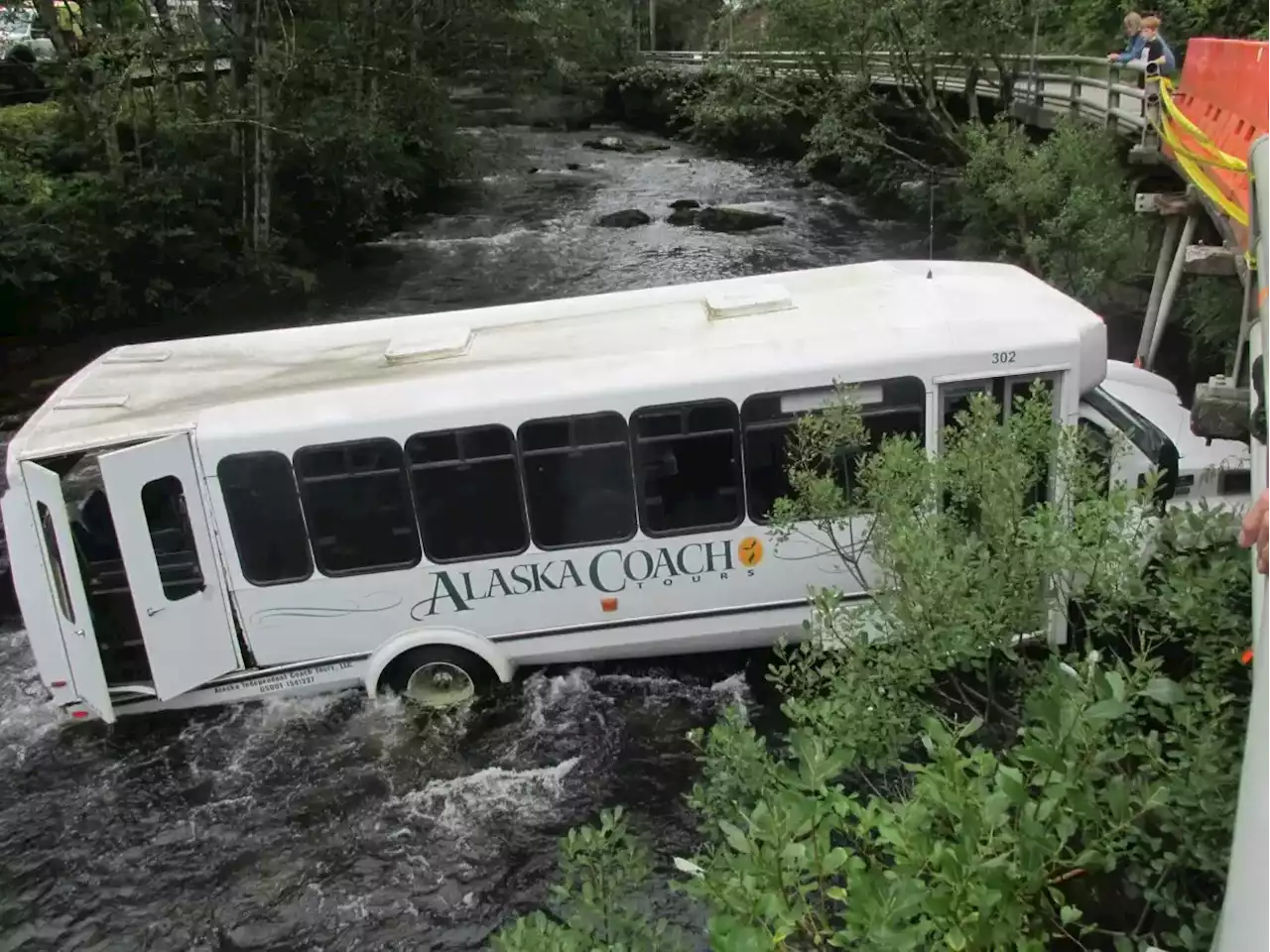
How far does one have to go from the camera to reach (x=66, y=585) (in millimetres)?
8727

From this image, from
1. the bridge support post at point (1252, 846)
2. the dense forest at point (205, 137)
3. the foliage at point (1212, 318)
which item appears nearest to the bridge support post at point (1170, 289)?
the foliage at point (1212, 318)

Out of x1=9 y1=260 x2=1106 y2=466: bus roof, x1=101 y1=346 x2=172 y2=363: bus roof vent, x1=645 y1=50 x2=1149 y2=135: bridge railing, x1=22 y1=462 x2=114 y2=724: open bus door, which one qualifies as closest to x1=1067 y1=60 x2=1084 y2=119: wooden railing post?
x1=645 y1=50 x2=1149 y2=135: bridge railing

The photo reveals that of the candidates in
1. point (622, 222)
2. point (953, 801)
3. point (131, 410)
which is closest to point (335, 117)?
point (622, 222)

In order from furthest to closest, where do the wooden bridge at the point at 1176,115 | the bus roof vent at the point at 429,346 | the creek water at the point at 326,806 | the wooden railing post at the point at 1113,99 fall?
the wooden railing post at the point at 1113,99
the wooden bridge at the point at 1176,115
the bus roof vent at the point at 429,346
the creek water at the point at 326,806

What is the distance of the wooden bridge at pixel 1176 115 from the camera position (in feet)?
33.4

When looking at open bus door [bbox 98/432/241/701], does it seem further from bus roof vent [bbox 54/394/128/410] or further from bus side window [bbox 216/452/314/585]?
bus roof vent [bbox 54/394/128/410]

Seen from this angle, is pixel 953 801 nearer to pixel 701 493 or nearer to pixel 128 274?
pixel 701 493

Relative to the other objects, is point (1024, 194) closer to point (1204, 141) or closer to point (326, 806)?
point (1204, 141)

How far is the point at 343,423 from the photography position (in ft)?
29.0

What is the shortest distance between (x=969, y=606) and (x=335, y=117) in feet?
76.7

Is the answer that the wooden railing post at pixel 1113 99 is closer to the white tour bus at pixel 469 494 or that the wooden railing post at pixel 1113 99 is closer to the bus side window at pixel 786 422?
the white tour bus at pixel 469 494

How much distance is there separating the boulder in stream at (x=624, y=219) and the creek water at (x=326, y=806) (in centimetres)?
2157

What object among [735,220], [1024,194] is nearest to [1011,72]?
[1024,194]

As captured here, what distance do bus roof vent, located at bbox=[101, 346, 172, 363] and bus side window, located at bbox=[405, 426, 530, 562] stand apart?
3.13m
